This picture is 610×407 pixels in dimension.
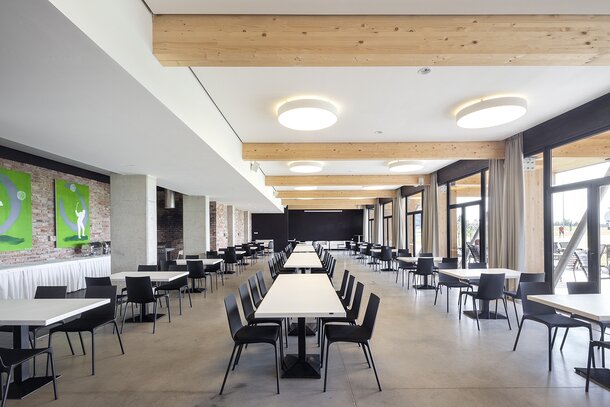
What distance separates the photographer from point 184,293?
738cm

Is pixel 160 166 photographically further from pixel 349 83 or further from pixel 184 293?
pixel 349 83

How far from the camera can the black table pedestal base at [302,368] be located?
3133 mm

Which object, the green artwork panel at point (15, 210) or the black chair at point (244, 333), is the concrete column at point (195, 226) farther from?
the black chair at point (244, 333)

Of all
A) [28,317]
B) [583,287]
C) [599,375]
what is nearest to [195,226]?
[28,317]

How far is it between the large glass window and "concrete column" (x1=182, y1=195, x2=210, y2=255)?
7.67 meters

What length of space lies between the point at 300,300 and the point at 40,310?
7.60 ft

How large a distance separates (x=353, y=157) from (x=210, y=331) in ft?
12.8

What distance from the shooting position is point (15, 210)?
20.9ft

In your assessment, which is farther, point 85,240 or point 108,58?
point 85,240

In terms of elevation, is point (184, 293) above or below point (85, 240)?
below

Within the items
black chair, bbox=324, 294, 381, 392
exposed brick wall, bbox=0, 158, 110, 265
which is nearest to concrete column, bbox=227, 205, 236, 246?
exposed brick wall, bbox=0, 158, 110, 265

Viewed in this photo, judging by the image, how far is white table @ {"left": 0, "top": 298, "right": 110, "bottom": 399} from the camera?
8.65 feet

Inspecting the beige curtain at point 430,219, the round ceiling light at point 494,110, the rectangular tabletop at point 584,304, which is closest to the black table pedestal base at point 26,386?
the rectangular tabletop at point 584,304

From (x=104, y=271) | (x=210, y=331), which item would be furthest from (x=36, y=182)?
(x=210, y=331)
